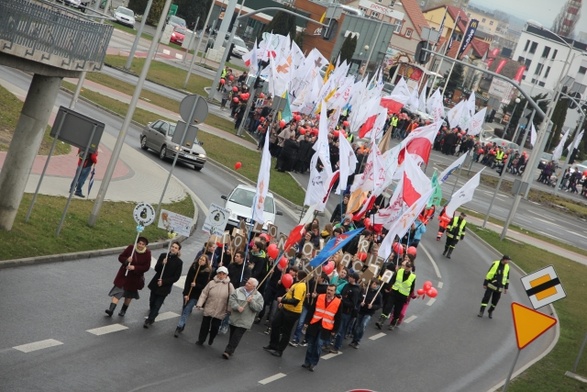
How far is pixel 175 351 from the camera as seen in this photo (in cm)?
1797

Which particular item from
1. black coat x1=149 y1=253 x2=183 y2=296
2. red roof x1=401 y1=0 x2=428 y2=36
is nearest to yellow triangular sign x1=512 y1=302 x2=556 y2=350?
black coat x1=149 y1=253 x2=183 y2=296

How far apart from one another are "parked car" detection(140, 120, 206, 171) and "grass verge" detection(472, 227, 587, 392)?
35.8ft

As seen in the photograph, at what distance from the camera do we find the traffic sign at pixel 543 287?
17875 millimetres

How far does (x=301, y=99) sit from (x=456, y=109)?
1701 cm

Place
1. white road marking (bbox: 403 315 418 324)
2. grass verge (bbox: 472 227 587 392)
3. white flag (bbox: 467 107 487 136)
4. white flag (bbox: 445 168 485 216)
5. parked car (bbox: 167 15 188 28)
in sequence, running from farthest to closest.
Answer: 1. parked car (bbox: 167 15 188 28)
2. white flag (bbox: 467 107 487 136)
3. white flag (bbox: 445 168 485 216)
4. white road marking (bbox: 403 315 418 324)
5. grass verge (bbox: 472 227 587 392)

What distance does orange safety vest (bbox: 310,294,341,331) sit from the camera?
1984cm

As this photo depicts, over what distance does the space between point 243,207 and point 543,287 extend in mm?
14081

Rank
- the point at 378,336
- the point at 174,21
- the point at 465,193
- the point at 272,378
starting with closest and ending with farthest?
1. the point at 272,378
2. the point at 378,336
3. the point at 465,193
4. the point at 174,21

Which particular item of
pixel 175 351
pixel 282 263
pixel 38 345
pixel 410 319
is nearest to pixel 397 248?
pixel 410 319

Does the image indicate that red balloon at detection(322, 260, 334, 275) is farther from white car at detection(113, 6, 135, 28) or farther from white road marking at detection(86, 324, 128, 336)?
white car at detection(113, 6, 135, 28)

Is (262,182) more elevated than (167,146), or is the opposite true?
(262,182)

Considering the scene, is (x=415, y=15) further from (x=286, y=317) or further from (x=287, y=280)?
(x=286, y=317)

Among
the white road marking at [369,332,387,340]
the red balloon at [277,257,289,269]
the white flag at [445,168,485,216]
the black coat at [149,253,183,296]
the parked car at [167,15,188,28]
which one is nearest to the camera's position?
the black coat at [149,253,183,296]

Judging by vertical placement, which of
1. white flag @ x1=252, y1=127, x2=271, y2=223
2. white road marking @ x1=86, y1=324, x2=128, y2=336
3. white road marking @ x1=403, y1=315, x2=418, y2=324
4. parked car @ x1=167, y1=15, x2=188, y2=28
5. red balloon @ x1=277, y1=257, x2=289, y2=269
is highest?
parked car @ x1=167, y1=15, x2=188, y2=28
